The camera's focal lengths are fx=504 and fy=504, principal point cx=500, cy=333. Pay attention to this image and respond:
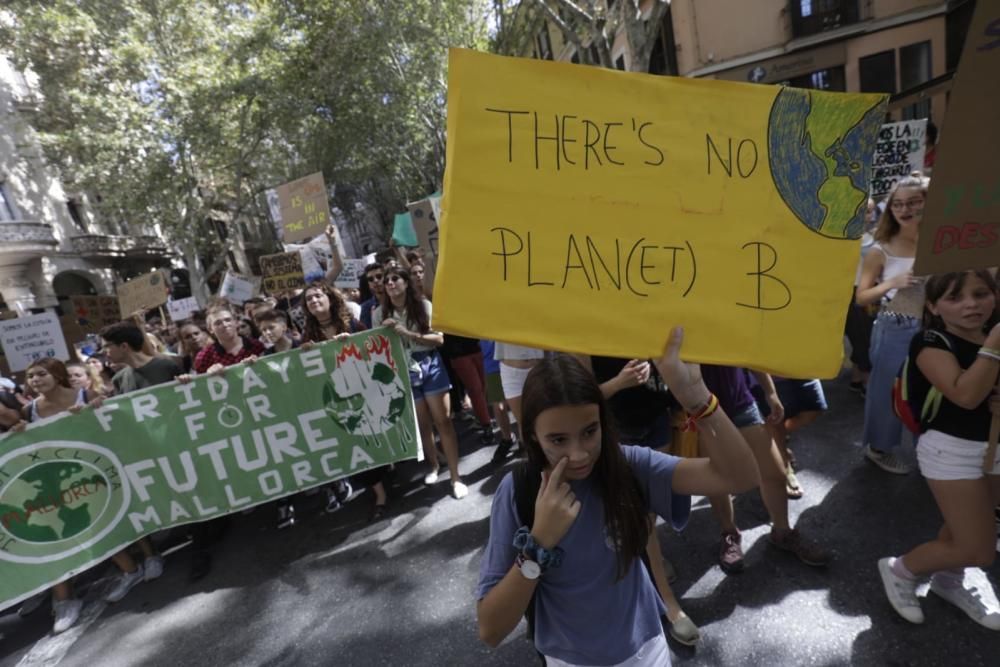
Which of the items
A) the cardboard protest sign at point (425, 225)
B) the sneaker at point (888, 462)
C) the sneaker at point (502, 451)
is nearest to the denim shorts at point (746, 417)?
the sneaker at point (888, 462)

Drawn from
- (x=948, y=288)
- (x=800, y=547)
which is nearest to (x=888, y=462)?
(x=800, y=547)

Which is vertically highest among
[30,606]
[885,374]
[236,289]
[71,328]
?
[236,289]

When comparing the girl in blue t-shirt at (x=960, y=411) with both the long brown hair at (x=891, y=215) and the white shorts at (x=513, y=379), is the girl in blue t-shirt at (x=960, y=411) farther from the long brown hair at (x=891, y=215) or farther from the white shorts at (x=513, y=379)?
the white shorts at (x=513, y=379)

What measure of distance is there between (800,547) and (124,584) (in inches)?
176

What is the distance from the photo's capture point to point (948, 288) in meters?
1.88

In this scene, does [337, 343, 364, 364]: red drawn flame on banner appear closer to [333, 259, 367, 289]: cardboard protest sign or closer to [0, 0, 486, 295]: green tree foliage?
[333, 259, 367, 289]: cardboard protest sign

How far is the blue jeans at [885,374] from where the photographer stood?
9.53ft

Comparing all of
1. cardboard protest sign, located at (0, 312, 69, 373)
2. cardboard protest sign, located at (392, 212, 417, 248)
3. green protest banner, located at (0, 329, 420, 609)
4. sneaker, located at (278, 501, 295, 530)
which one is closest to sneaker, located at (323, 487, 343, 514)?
sneaker, located at (278, 501, 295, 530)

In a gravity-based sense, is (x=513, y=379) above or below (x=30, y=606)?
above

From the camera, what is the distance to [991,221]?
1.21 meters

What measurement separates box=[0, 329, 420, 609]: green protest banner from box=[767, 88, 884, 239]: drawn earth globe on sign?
9.77ft

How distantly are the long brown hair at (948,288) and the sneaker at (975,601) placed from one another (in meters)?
1.15

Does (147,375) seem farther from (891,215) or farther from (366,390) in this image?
(891,215)

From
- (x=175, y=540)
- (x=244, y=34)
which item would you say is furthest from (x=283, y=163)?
(x=175, y=540)
